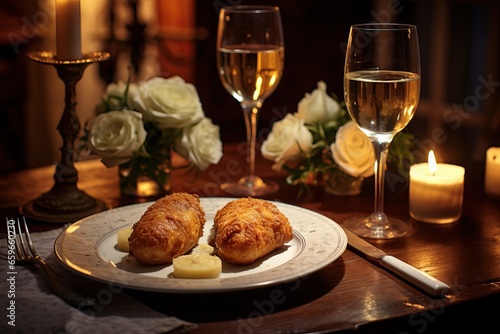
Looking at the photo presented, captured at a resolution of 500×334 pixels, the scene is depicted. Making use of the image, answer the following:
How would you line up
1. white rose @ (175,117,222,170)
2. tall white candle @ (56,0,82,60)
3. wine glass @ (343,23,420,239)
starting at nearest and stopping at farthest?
1. wine glass @ (343,23,420,239)
2. tall white candle @ (56,0,82,60)
3. white rose @ (175,117,222,170)

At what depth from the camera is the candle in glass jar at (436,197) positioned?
1.39 m

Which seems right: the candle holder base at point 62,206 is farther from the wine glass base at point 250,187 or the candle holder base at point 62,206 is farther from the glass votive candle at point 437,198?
the glass votive candle at point 437,198

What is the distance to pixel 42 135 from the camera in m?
4.82

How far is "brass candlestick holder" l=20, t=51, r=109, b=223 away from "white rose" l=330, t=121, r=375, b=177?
0.49 m

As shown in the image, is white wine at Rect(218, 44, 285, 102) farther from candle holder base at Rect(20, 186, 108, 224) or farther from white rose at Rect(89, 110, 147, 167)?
candle holder base at Rect(20, 186, 108, 224)

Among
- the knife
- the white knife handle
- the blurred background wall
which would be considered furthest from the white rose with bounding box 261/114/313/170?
the blurred background wall

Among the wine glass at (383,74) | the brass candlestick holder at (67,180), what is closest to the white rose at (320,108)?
the wine glass at (383,74)

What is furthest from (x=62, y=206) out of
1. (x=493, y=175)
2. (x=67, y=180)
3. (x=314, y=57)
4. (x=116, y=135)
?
(x=314, y=57)

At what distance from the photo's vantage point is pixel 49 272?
1.10 m

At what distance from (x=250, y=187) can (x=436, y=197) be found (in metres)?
0.41

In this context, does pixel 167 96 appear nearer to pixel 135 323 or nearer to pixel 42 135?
pixel 135 323

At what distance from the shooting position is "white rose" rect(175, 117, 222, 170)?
156 cm

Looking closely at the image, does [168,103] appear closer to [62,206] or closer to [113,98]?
[113,98]

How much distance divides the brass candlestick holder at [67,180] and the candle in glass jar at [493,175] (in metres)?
0.79
